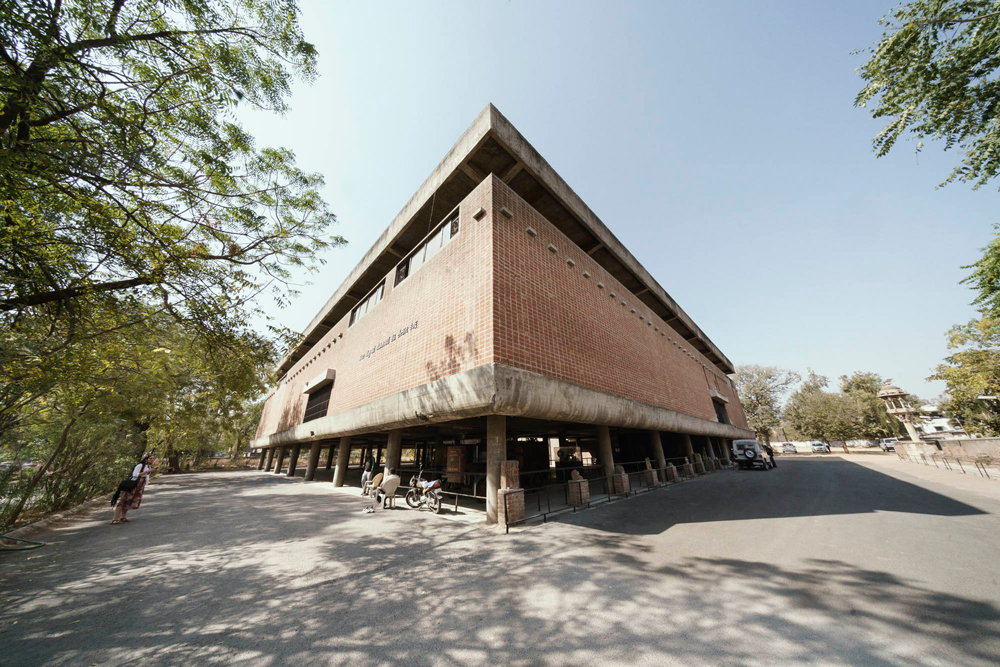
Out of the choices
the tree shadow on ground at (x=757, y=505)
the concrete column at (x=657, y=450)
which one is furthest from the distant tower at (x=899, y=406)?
the concrete column at (x=657, y=450)

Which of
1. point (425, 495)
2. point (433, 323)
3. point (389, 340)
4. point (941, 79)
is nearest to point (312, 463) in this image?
point (389, 340)

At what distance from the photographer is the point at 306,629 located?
3564 millimetres

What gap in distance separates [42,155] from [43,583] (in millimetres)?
6250

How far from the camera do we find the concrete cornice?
698 centimetres

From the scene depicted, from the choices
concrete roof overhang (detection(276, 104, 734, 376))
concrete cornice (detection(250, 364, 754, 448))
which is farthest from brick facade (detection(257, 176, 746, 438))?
concrete roof overhang (detection(276, 104, 734, 376))

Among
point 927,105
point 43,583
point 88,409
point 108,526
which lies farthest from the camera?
point 88,409

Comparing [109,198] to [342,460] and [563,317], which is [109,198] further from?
[342,460]

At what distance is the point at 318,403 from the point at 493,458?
49.6ft

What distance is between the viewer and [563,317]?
9.91 meters

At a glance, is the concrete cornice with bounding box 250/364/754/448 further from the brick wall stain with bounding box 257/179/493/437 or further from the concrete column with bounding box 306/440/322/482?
the concrete column with bounding box 306/440/322/482

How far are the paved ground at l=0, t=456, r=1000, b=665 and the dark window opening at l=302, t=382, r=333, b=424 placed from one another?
924 cm

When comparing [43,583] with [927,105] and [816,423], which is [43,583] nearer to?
[927,105]

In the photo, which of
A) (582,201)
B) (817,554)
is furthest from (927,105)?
(817,554)

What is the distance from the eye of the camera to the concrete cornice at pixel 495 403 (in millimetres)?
6984
